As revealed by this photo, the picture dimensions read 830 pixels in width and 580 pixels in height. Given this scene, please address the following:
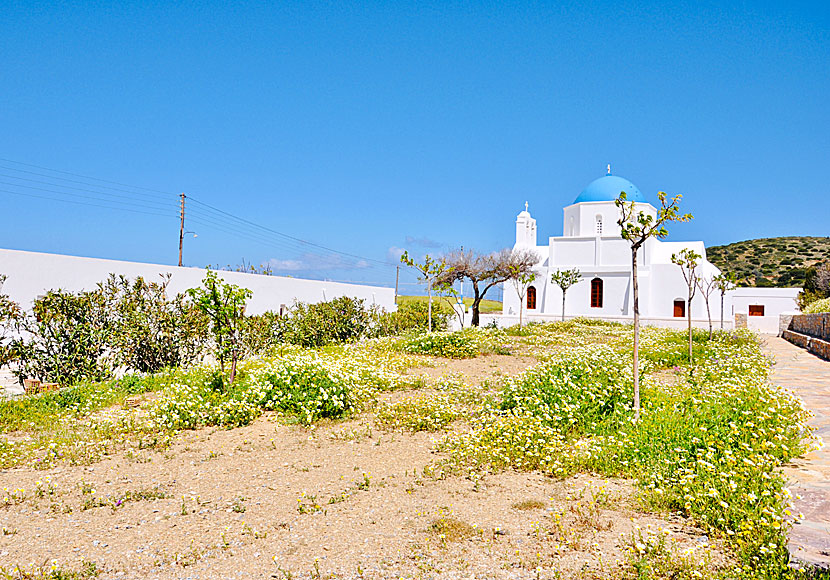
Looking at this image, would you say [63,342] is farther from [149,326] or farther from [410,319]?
Result: [410,319]

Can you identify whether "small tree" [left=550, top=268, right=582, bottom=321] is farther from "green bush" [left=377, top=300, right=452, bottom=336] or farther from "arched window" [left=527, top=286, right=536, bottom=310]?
"green bush" [left=377, top=300, right=452, bottom=336]

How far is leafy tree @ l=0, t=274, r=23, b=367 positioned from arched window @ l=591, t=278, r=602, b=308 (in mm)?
28597

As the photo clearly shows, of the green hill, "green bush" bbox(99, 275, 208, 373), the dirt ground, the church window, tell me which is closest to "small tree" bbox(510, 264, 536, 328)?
"green bush" bbox(99, 275, 208, 373)

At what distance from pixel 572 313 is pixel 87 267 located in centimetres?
2686

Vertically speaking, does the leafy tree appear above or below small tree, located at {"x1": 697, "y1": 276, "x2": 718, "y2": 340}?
below

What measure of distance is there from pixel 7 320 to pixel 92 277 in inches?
77.0

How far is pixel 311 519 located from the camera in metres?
3.82

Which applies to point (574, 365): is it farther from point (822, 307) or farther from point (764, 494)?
point (822, 307)

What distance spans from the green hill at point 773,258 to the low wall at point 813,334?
126 feet

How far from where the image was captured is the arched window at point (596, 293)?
32531mm

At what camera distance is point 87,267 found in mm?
10586

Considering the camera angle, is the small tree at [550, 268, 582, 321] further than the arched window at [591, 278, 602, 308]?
No

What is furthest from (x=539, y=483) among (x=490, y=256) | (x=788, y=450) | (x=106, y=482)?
(x=490, y=256)

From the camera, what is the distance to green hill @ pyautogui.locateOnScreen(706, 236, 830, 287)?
187ft
